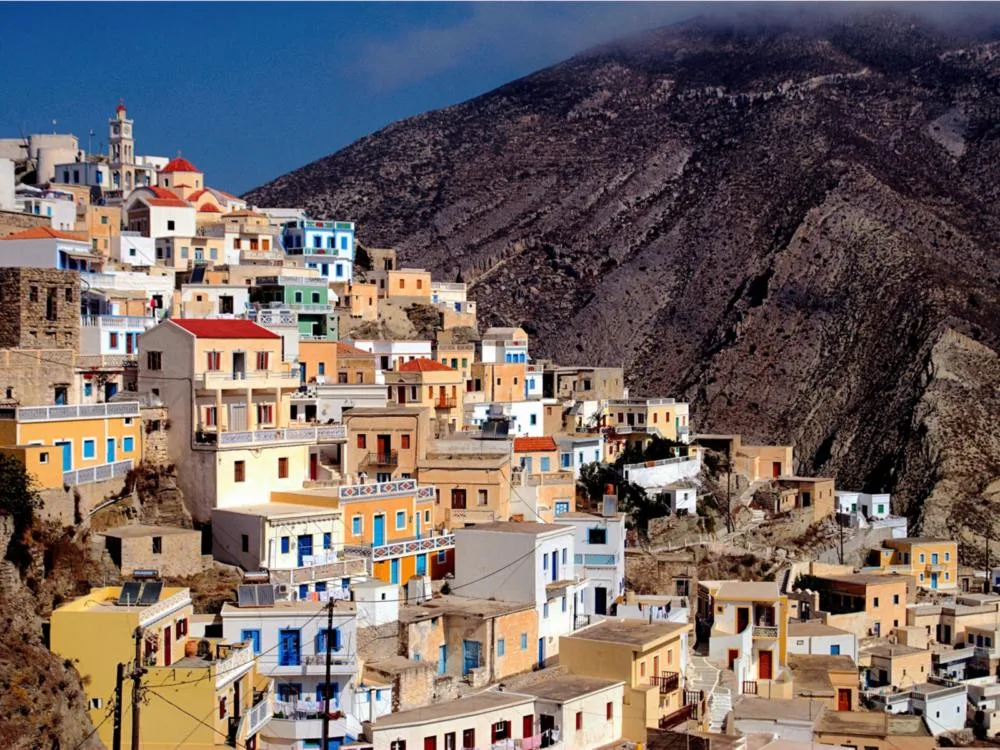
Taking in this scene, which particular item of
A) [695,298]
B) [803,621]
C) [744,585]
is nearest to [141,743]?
[744,585]

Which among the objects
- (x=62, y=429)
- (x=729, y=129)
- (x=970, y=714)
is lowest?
(x=970, y=714)

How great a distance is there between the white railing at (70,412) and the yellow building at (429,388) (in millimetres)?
14774

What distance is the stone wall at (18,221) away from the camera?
5150 centimetres

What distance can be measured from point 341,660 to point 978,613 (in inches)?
1216

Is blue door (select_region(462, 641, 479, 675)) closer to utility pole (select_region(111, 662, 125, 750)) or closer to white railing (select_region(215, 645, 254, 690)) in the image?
white railing (select_region(215, 645, 254, 690))

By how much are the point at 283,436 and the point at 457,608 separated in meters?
6.34

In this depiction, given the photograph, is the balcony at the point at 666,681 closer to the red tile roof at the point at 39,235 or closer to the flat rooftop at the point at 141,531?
the flat rooftop at the point at 141,531

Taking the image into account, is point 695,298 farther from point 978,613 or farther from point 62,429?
point 62,429

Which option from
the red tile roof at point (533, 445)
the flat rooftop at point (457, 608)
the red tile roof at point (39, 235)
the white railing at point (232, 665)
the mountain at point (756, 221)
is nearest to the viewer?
the white railing at point (232, 665)

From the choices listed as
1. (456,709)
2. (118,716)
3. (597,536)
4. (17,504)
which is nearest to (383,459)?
(597,536)

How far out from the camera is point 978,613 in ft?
184

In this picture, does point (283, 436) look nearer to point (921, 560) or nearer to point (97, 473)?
point (97, 473)

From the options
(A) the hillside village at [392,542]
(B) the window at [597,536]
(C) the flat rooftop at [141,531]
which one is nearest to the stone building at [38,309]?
(A) the hillside village at [392,542]

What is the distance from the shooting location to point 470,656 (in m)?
36.5
